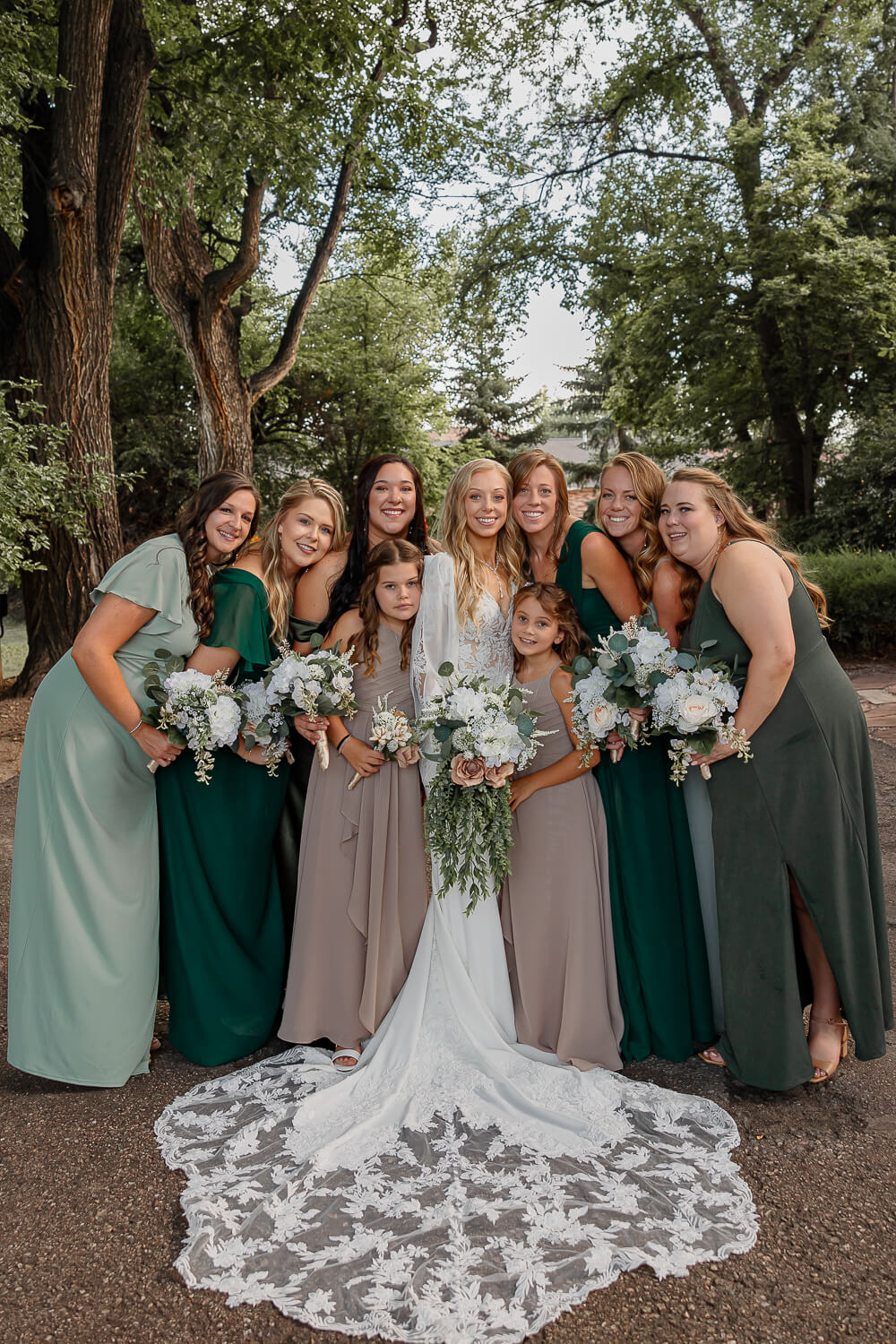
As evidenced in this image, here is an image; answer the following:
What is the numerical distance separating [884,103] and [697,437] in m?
7.82

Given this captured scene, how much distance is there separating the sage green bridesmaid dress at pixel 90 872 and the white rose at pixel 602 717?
73.5 inches

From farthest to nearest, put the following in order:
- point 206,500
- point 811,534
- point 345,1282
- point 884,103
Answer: point 884,103 → point 811,534 → point 206,500 → point 345,1282

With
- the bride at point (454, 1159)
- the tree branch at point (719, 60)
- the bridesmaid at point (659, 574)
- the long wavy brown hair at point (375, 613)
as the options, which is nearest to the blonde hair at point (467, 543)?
the bride at point (454, 1159)

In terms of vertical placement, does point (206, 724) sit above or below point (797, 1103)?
above

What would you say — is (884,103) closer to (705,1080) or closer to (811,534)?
(811,534)

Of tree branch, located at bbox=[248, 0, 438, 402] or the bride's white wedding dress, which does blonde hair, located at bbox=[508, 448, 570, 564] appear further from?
tree branch, located at bbox=[248, 0, 438, 402]

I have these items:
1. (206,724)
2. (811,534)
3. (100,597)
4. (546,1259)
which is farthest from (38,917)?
(811,534)

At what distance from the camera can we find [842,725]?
3.79 metres

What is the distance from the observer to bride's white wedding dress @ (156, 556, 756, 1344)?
9.11ft

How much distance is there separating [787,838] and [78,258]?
10024 mm

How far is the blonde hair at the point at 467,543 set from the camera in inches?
169

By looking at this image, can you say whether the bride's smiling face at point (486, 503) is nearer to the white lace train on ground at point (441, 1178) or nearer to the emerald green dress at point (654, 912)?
the emerald green dress at point (654, 912)

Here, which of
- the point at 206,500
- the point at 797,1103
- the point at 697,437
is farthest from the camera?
the point at 697,437

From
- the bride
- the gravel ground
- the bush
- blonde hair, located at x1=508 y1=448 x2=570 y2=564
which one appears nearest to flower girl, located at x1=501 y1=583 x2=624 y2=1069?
the bride
